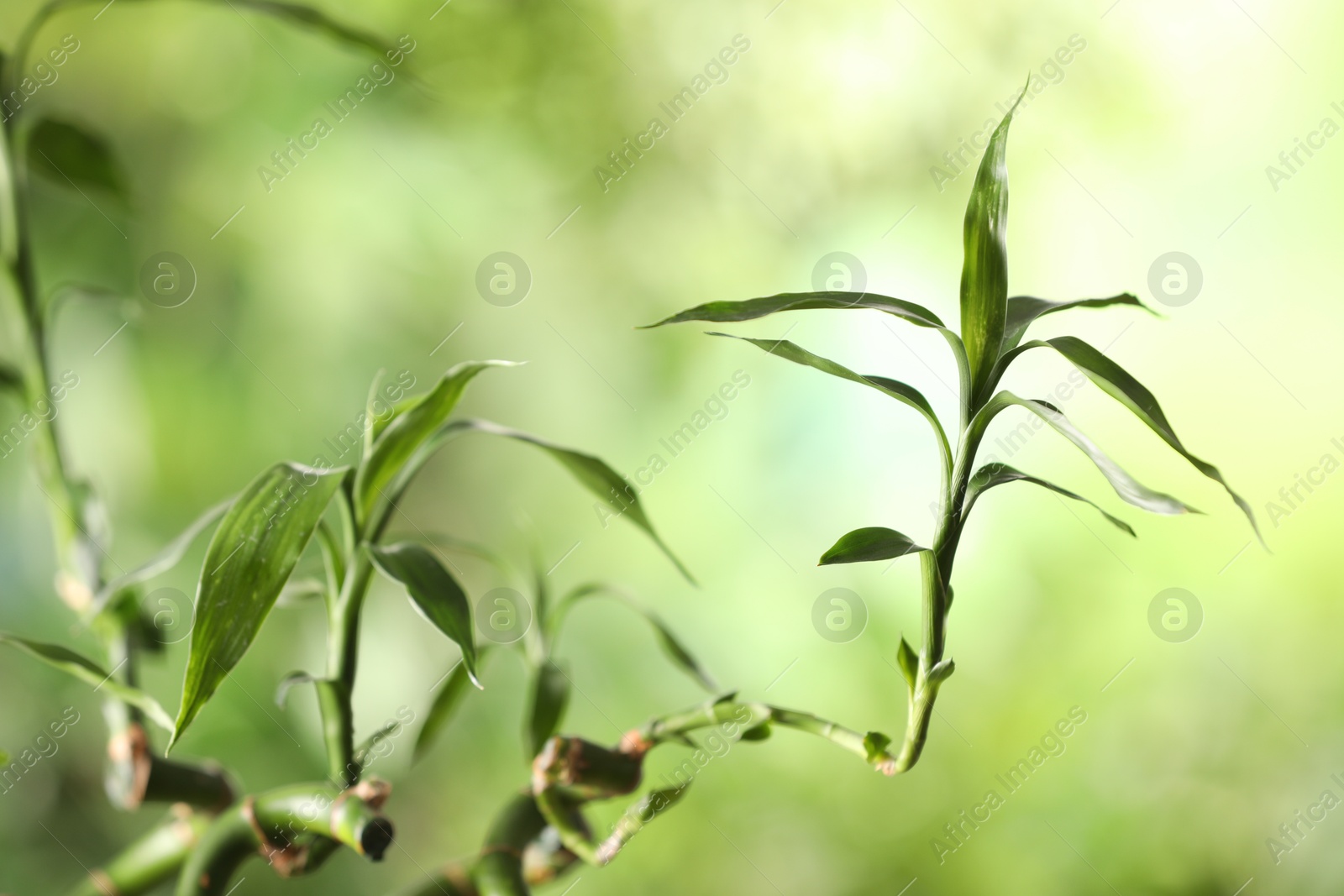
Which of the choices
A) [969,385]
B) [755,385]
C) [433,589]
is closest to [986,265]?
[969,385]

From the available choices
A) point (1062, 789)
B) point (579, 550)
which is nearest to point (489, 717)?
point (579, 550)

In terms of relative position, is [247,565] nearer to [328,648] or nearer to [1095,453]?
[328,648]

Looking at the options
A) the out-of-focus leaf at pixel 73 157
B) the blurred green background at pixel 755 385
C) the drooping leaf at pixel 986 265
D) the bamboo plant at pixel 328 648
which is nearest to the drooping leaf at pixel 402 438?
the bamboo plant at pixel 328 648

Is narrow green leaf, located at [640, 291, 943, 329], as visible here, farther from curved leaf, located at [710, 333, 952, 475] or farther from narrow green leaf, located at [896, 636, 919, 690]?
narrow green leaf, located at [896, 636, 919, 690]

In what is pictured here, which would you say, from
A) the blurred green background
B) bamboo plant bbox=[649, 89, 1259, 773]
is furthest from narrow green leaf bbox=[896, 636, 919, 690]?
the blurred green background

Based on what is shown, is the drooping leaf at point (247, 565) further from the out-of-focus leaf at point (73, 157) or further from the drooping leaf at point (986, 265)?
the out-of-focus leaf at point (73, 157)

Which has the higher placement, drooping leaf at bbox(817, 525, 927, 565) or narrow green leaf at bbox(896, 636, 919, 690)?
drooping leaf at bbox(817, 525, 927, 565)

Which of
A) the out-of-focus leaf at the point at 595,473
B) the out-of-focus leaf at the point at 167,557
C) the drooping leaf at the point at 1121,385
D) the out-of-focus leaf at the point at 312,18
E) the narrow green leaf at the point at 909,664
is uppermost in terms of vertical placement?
the out-of-focus leaf at the point at 312,18
